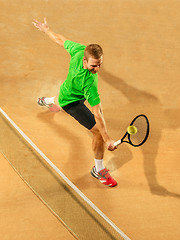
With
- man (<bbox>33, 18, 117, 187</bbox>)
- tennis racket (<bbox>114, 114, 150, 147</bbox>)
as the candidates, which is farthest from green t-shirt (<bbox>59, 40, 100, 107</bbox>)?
tennis racket (<bbox>114, 114, 150, 147</bbox>)

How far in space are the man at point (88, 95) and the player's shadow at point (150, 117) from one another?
38 centimetres

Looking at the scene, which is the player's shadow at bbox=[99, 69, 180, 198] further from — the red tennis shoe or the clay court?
the red tennis shoe

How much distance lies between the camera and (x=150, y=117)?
10.7 feet

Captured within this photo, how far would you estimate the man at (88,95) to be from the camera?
218 centimetres

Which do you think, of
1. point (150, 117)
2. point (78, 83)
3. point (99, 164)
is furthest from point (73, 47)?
point (150, 117)

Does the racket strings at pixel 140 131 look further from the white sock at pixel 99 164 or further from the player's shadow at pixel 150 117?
the player's shadow at pixel 150 117

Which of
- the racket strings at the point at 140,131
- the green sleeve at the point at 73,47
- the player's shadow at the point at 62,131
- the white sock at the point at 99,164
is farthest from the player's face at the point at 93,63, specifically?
the player's shadow at the point at 62,131

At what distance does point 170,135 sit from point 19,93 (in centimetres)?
187

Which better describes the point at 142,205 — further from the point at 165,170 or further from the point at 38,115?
the point at 38,115

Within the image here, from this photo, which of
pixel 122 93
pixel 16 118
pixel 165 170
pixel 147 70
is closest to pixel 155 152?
pixel 165 170

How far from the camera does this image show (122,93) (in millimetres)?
3473

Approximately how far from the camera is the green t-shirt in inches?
88.3

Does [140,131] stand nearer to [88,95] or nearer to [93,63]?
[88,95]

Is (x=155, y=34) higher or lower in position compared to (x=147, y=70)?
higher
